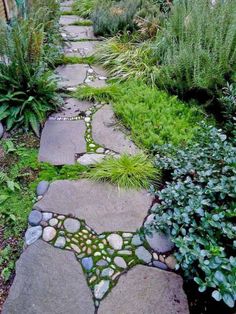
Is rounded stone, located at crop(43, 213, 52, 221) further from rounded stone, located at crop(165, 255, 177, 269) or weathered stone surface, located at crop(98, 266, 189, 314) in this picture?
rounded stone, located at crop(165, 255, 177, 269)

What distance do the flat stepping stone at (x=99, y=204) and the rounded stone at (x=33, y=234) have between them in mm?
139

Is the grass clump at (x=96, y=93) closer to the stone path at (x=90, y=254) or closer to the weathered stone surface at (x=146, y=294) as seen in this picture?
the stone path at (x=90, y=254)

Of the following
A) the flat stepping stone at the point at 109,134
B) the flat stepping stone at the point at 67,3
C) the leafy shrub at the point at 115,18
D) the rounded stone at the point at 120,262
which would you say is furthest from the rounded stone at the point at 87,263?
the flat stepping stone at the point at 67,3

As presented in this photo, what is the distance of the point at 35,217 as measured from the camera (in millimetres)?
1702

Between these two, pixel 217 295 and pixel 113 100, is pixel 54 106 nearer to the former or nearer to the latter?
pixel 113 100

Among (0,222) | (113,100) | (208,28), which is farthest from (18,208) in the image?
(208,28)

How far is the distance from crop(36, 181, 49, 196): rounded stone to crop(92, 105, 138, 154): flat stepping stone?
574 millimetres

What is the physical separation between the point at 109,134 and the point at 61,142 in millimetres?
390

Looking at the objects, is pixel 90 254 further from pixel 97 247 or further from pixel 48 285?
pixel 48 285

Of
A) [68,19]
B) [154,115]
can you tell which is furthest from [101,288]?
[68,19]

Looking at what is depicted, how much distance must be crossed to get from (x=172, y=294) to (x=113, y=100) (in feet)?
6.11

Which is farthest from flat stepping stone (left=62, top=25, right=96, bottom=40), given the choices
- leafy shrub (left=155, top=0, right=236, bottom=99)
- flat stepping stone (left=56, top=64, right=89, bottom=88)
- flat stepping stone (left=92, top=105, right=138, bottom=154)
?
flat stepping stone (left=92, top=105, right=138, bottom=154)

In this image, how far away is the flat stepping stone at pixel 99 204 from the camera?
1705mm

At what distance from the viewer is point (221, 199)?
1.46 metres
